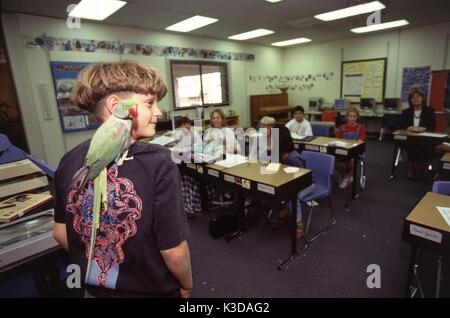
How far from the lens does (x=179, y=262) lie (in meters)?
0.75

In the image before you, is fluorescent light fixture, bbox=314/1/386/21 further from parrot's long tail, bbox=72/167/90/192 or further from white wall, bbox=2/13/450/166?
parrot's long tail, bbox=72/167/90/192

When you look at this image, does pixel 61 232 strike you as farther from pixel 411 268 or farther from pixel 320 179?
pixel 320 179

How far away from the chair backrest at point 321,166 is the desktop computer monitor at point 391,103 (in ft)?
16.1

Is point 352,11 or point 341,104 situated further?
point 341,104

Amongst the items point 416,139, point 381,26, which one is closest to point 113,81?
point 416,139

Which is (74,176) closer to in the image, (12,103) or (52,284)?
(52,284)

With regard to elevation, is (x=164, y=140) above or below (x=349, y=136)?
above

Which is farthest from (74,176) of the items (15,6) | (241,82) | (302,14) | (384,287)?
(241,82)

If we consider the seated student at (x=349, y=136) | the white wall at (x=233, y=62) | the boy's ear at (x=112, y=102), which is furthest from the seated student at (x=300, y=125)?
the boy's ear at (x=112, y=102)

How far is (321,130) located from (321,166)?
2.04 meters

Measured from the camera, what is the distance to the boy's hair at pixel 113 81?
662mm

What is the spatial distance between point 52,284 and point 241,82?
21.6 feet

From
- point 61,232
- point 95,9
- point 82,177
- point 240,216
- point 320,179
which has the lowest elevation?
point 240,216

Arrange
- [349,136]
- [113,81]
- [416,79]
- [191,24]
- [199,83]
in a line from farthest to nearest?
[416,79]
[199,83]
[191,24]
[349,136]
[113,81]
